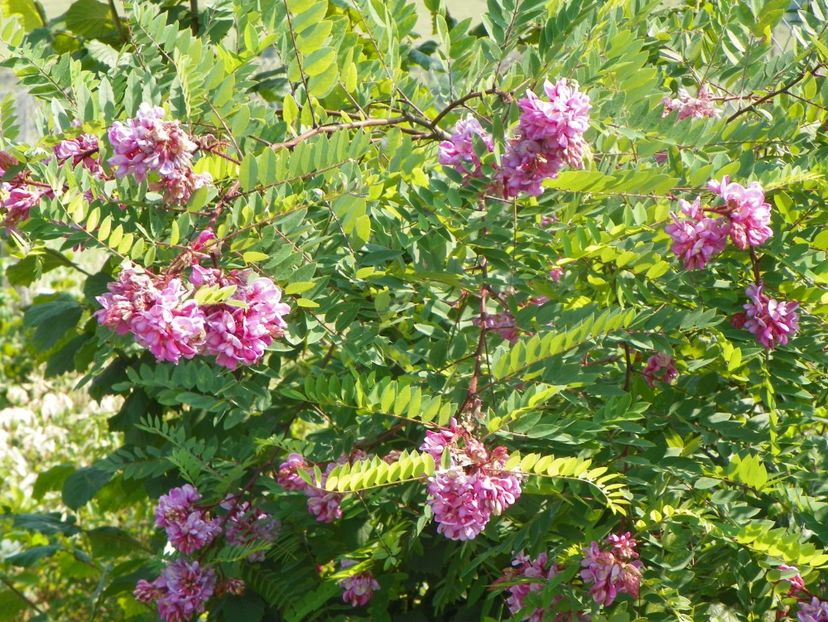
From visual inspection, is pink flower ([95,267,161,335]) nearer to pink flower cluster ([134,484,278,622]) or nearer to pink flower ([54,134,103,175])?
pink flower ([54,134,103,175])

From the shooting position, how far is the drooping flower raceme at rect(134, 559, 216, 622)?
186 centimetres

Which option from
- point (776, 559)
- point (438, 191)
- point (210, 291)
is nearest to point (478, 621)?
point (776, 559)

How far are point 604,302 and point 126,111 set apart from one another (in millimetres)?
803

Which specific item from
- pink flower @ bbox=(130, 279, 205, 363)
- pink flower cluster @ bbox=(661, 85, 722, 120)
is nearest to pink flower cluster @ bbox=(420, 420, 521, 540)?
pink flower @ bbox=(130, 279, 205, 363)

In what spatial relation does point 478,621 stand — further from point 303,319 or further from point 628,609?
point 303,319

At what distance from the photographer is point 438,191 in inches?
61.2

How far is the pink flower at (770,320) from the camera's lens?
5.27ft

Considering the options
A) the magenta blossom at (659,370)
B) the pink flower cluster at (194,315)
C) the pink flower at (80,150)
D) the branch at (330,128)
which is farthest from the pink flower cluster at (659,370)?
the pink flower at (80,150)

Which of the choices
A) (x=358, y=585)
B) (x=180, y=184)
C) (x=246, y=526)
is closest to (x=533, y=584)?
(x=358, y=585)

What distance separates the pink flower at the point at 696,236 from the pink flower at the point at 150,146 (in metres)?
0.69

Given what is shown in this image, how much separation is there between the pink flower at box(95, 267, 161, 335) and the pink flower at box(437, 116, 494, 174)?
497 mm

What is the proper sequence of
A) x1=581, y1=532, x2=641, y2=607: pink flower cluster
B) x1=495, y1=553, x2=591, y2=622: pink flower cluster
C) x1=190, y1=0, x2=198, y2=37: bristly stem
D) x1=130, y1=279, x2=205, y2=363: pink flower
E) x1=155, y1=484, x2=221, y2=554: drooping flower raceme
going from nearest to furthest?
x1=130, y1=279, x2=205, y2=363: pink flower < x1=581, y1=532, x2=641, y2=607: pink flower cluster < x1=495, y1=553, x2=591, y2=622: pink flower cluster < x1=155, y1=484, x2=221, y2=554: drooping flower raceme < x1=190, y1=0, x2=198, y2=37: bristly stem

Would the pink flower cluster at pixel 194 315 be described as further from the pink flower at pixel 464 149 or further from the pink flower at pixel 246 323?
the pink flower at pixel 464 149

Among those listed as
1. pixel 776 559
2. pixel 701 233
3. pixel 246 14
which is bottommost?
pixel 776 559
